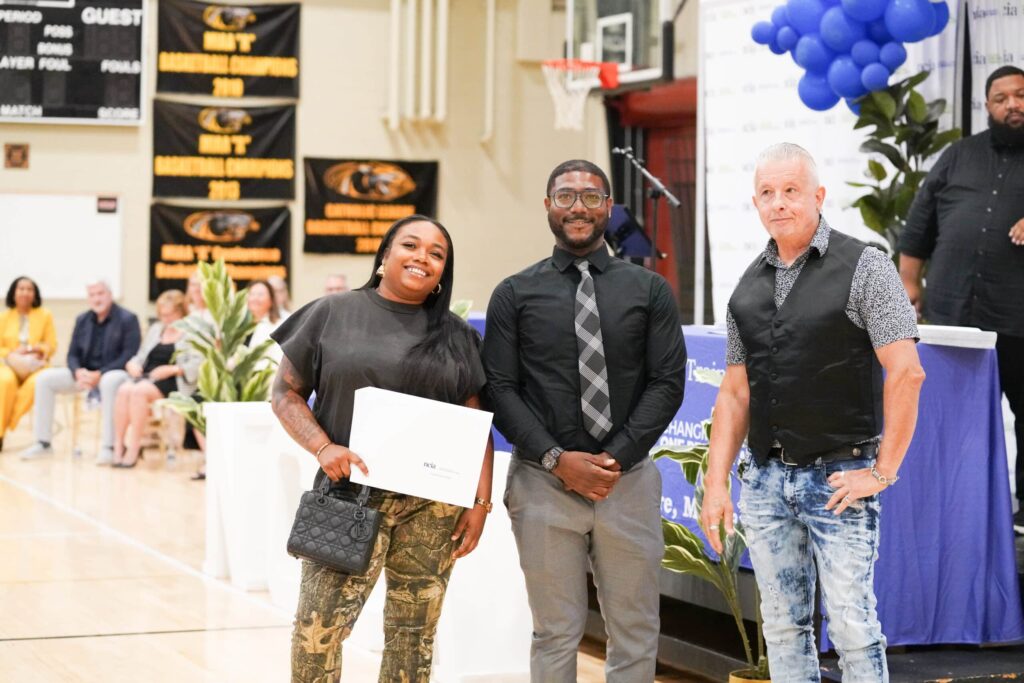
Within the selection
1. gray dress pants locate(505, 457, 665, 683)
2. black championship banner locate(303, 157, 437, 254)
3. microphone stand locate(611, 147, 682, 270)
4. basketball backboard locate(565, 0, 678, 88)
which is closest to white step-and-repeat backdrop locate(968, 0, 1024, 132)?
microphone stand locate(611, 147, 682, 270)

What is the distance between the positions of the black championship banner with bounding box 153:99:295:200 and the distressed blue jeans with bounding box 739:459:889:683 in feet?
35.2

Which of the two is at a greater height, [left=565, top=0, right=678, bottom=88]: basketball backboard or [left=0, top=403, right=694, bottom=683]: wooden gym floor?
[left=565, top=0, right=678, bottom=88]: basketball backboard

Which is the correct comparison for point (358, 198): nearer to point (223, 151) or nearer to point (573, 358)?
point (223, 151)

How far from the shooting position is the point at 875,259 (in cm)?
303

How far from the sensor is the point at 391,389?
3.13 m

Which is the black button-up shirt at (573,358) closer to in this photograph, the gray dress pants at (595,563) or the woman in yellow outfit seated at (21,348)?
the gray dress pants at (595,563)

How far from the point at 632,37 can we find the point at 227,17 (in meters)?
4.42

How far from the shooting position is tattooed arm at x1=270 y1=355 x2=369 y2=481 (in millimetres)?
3092

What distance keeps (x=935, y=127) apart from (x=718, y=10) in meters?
2.10

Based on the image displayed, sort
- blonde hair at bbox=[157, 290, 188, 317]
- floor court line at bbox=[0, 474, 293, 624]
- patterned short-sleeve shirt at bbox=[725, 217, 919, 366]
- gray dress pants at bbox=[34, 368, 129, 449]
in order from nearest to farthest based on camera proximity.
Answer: patterned short-sleeve shirt at bbox=[725, 217, 919, 366]
floor court line at bbox=[0, 474, 293, 624]
gray dress pants at bbox=[34, 368, 129, 449]
blonde hair at bbox=[157, 290, 188, 317]

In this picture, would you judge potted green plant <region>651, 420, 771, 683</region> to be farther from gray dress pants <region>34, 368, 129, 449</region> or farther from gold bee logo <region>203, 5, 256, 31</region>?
gold bee logo <region>203, 5, 256, 31</region>

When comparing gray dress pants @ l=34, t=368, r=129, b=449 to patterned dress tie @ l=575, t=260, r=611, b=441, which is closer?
patterned dress tie @ l=575, t=260, r=611, b=441

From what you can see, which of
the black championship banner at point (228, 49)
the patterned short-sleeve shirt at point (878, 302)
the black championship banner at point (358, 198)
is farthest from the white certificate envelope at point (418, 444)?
the black championship banner at point (228, 49)

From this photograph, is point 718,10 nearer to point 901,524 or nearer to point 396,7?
point 901,524
